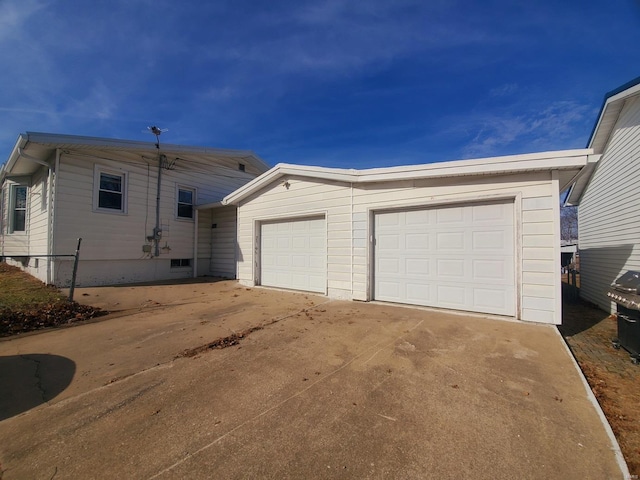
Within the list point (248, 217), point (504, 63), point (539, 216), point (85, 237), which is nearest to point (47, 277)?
point (85, 237)

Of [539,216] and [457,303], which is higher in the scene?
[539,216]

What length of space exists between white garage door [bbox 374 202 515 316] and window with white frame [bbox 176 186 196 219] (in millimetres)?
8490

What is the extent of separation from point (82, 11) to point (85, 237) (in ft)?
20.5

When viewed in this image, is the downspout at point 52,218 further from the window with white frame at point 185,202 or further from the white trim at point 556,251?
the white trim at point 556,251

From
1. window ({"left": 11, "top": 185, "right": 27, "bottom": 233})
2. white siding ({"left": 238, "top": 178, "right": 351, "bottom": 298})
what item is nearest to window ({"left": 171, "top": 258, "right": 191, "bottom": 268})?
white siding ({"left": 238, "top": 178, "right": 351, "bottom": 298})

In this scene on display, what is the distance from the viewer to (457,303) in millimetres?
5840

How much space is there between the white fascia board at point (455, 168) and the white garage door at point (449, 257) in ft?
2.33

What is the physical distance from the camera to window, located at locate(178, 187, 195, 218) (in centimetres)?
1167

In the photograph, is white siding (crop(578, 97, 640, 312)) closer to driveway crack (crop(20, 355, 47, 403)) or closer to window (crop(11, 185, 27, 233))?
driveway crack (crop(20, 355, 47, 403))

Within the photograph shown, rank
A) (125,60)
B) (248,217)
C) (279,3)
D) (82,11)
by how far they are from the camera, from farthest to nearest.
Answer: (248,217) < (125,60) < (279,3) < (82,11)

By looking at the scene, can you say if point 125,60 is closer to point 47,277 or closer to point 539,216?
point 47,277

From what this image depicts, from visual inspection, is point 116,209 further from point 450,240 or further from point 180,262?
point 450,240

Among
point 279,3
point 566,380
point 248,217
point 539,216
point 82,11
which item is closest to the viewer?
point 566,380

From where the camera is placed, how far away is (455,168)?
18.8ft
